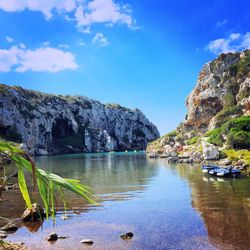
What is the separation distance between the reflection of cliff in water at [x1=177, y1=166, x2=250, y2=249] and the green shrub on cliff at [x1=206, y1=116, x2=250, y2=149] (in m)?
56.1

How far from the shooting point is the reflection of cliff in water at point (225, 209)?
28.3 metres

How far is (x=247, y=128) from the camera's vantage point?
131 metres

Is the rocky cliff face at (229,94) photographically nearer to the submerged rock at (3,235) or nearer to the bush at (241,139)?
the bush at (241,139)

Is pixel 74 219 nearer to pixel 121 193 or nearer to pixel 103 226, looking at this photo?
pixel 103 226

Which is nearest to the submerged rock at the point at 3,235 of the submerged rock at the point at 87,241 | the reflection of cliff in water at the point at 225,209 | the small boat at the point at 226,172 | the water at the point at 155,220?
the water at the point at 155,220

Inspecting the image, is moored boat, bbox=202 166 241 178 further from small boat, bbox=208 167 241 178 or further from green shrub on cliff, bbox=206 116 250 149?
green shrub on cliff, bbox=206 116 250 149

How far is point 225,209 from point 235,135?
3493 inches

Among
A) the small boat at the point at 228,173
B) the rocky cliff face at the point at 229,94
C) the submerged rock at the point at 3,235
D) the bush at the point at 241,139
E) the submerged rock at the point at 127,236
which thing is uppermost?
the rocky cliff face at the point at 229,94

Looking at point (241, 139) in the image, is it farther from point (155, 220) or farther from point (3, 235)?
point (3, 235)

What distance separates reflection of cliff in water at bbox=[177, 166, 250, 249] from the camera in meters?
28.3

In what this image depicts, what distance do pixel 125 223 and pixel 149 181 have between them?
38.5 m

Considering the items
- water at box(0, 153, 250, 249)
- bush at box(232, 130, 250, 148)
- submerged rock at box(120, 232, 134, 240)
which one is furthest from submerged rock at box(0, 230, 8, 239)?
bush at box(232, 130, 250, 148)

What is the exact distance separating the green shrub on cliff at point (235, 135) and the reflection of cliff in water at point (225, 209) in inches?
2209

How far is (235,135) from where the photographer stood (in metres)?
124
